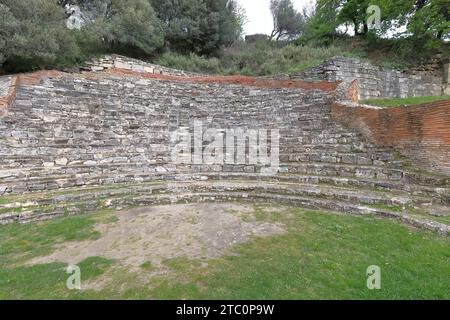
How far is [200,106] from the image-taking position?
36.7 ft

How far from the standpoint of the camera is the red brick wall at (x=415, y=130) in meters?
5.79

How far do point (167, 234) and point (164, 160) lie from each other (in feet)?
13.3

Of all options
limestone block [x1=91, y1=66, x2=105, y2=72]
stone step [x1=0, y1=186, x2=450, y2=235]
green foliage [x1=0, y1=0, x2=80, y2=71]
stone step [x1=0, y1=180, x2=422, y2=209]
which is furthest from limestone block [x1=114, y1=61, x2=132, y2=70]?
stone step [x1=0, y1=186, x2=450, y2=235]

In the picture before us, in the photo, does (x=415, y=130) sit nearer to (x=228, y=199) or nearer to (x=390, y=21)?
(x=228, y=199)

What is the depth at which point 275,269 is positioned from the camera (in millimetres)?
3574

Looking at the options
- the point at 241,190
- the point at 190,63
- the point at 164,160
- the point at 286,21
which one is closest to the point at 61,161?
A: the point at 164,160

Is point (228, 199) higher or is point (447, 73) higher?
point (447, 73)

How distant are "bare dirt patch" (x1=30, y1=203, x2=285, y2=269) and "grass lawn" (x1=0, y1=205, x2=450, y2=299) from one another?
174mm

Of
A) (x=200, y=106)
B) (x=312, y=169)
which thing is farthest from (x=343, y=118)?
(x=200, y=106)

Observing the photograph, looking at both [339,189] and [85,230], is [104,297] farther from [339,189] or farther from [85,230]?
[339,189]

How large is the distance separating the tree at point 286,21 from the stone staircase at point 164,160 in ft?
51.3

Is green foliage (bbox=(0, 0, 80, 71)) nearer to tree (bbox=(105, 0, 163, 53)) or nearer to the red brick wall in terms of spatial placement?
tree (bbox=(105, 0, 163, 53))

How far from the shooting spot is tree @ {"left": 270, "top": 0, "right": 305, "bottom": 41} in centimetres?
2378

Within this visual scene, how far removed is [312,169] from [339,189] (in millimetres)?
1189
